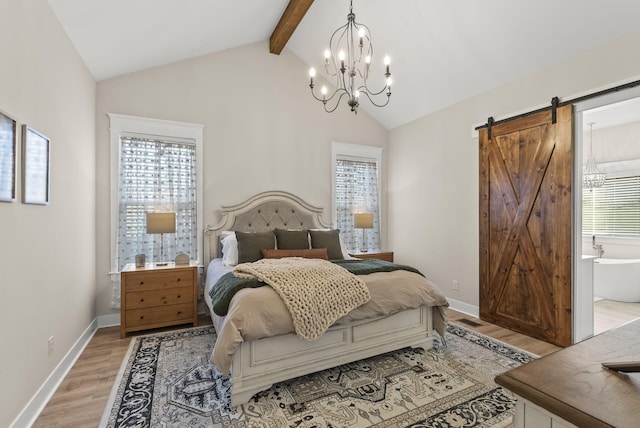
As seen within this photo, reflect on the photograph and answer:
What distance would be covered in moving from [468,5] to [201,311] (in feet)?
14.2

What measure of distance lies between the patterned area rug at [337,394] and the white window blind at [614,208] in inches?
162

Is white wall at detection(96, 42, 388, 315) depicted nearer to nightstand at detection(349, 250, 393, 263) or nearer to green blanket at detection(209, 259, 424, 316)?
nightstand at detection(349, 250, 393, 263)

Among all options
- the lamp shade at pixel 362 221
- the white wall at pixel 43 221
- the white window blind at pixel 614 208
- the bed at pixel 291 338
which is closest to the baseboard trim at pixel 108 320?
the white wall at pixel 43 221

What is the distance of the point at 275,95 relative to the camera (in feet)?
14.4

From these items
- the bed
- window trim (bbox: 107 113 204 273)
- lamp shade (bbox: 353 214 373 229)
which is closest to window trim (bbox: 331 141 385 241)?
lamp shade (bbox: 353 214 373 229)

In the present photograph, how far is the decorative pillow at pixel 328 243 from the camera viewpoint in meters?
3.80

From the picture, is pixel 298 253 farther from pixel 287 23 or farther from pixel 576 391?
pixel 576 391

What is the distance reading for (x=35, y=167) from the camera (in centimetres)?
197

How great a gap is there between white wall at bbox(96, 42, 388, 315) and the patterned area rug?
164cm

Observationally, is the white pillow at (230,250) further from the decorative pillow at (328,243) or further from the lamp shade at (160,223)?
the decorative pillow at (328,243)

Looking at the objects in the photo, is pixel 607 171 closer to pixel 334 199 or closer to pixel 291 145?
pixel 334 199

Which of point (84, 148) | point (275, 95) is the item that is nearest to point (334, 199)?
point (275, 95)

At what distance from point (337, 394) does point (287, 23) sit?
3.87 meters

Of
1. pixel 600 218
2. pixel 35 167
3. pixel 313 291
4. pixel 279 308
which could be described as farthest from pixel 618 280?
pixel 35 167
